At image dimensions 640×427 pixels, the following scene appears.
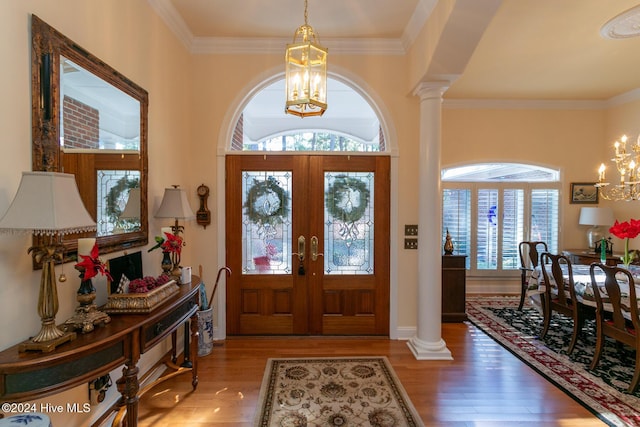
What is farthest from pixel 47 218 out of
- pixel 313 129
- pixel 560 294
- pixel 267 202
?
pixel 313 129

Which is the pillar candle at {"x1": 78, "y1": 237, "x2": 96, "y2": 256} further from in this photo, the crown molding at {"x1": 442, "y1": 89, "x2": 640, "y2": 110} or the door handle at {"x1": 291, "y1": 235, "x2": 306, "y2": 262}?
the crown molding at {"x1": 442, "y1": 89, "x2": 640, "y2": 110}

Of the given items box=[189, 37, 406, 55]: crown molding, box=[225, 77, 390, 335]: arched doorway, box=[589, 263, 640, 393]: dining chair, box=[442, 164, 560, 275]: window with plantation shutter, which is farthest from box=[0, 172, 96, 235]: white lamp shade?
box=[442, 164, 560, 275]: window with plantation shutter

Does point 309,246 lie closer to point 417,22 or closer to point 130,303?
point 130,303

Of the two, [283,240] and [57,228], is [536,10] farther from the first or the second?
[57,228]

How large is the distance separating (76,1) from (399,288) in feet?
12.8

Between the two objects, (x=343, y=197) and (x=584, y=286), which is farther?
(x=343, y=197)

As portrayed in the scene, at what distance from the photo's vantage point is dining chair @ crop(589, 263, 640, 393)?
110 inches

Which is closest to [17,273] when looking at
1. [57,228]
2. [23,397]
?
[57,228]

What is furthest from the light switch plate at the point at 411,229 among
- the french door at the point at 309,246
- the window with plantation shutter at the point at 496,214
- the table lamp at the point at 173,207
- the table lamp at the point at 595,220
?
the table lamp at the point at 595,220

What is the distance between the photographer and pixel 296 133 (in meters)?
7.15

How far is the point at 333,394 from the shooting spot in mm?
2773

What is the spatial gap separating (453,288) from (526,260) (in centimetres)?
204

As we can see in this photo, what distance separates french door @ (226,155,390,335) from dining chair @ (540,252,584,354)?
193 centimetres

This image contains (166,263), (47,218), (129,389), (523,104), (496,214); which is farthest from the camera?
(496,214)
